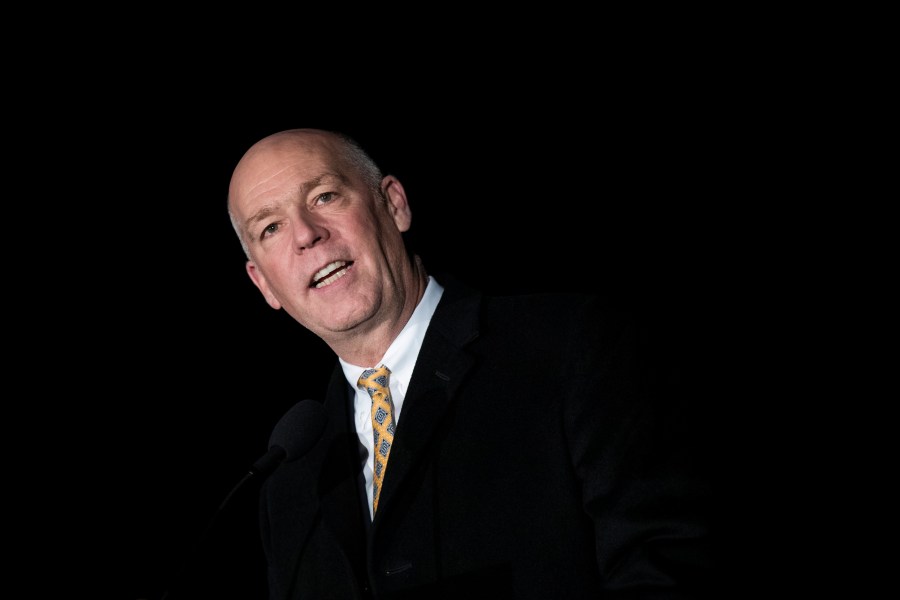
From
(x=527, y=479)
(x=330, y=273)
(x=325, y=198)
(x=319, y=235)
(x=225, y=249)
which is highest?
(x=225, y=249)

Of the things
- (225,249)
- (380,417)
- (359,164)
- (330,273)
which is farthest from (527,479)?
(225,249)

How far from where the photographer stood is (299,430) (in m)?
1.84

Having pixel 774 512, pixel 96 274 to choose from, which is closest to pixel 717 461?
pixel 774 512

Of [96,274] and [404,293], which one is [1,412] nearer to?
[96,274]

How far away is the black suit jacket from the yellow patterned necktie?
0.29 feet

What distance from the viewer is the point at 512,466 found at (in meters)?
1.81

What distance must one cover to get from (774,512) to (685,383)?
0.84 m

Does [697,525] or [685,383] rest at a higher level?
[685,383]

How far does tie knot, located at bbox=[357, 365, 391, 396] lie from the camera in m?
2.18

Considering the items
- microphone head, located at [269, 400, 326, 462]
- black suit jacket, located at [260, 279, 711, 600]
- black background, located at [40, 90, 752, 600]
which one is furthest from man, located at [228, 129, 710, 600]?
black background, located at [40, 90, 752, 600]

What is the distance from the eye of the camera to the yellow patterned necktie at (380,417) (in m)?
2.05

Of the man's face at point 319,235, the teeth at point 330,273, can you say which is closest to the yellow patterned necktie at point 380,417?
the man's face at point 319,235

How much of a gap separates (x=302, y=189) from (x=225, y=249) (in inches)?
48.8

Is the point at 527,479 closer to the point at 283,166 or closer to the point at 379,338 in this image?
the point at 379,338
